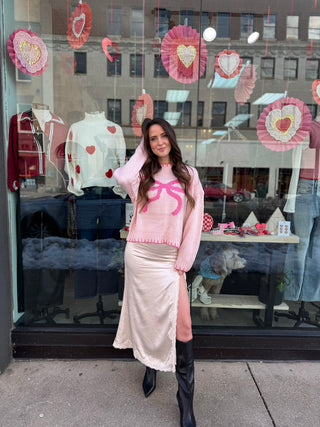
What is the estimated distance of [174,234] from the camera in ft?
5.96

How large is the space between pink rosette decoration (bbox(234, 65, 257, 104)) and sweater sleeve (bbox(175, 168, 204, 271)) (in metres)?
1.99

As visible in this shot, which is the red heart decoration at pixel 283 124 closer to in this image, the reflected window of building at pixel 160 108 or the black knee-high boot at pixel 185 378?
the reflected window of building at pixel 160 108

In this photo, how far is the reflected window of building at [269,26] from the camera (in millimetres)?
3145

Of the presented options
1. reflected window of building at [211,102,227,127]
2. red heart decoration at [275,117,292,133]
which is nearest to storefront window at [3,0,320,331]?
red heart decoration at [275,117,292,133]

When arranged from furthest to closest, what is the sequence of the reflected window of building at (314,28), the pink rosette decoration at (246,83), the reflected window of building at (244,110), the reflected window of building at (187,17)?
1. the reflected window of building at (244,110)
2. the pink rosette decoration at (246,83)
3. the reflected window of building at (314,28)
4. the reflected window of building at (187,17)

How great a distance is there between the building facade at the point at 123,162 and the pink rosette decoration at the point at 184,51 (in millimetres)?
11

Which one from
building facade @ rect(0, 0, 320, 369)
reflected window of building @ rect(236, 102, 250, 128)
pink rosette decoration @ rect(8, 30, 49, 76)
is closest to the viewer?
pink rosette decoration @ rect(8, 30, 49, 76)

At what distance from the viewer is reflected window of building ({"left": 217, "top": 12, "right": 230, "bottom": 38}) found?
2.99 metres

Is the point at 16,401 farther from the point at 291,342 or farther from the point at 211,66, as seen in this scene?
the point at 211,66

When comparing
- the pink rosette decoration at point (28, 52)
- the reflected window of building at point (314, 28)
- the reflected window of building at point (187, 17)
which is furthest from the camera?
the reflected window of building at point (314, 28)

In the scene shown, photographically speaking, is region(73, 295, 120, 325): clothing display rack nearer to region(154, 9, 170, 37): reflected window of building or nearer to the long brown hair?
the long brown hair

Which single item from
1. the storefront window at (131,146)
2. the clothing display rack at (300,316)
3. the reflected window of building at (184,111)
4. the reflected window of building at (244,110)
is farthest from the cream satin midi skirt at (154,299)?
the reflected window of building at (244,110)

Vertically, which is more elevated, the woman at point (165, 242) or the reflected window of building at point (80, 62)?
the reflected window of building at point (80, 62)

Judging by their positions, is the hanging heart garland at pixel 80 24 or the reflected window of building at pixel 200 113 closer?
the hanging heart garland at pixel 80 24
